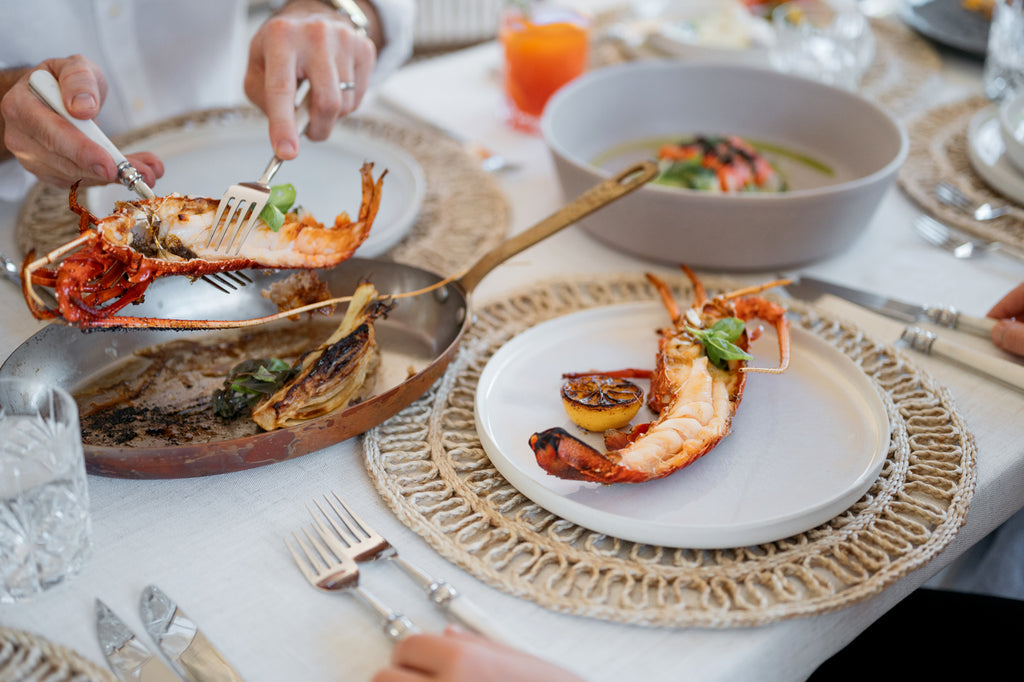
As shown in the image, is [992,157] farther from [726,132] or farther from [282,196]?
[282,196]

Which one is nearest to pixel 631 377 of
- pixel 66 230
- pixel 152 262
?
pixel 152 262

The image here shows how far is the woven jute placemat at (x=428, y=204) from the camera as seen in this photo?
1.49m

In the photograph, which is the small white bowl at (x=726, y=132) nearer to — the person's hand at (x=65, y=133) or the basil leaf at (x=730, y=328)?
the basil leaf at (x=730, y=328)

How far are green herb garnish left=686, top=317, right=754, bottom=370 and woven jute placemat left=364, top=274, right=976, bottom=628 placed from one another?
23cm

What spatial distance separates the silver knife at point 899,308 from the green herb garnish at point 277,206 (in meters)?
0.83

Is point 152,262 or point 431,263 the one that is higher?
point 152,262

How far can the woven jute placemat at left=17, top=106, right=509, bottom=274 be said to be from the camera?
1.49 meters

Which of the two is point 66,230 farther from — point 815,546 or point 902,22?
point 902,22

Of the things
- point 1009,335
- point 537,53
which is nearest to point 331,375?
point 1009,335

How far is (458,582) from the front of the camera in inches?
35.1

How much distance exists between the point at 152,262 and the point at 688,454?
0.67 m

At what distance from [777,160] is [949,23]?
3.21ft

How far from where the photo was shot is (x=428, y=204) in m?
1.65

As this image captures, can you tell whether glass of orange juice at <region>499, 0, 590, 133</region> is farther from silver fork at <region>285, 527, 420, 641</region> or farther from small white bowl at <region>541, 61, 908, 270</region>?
silver fork at <region>285, 527, 420, 641</region>
